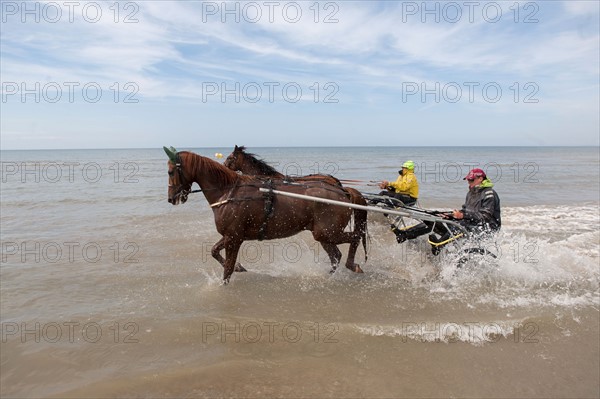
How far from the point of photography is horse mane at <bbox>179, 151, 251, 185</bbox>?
618 centimetres

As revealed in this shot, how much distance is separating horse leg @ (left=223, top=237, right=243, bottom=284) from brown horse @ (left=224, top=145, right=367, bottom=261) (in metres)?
1.43

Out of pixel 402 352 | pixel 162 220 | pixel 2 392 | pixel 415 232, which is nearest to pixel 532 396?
pixel 402 352

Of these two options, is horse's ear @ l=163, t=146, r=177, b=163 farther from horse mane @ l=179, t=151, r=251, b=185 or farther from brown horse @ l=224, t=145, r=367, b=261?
brown horse @ l=224, t=145, r=367, b=261

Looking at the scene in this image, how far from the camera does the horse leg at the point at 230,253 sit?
6340 millimetres

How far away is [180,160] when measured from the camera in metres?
6.10

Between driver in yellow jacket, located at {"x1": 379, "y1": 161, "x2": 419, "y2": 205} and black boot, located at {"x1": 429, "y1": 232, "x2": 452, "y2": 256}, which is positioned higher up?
driver in yellow jacket, located at {"x1": 379, "y1": 161, "x2": 419, "y2": 205}

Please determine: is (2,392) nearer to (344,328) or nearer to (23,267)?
(344,328)

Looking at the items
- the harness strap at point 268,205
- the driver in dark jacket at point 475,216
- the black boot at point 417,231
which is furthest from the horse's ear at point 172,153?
the black boot at point 417,231

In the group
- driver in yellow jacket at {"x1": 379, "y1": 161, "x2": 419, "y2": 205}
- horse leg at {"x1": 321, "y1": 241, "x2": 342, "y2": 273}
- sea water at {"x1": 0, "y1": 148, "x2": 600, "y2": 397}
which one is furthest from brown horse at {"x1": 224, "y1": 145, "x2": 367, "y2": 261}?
driver in yellow jacket at {"x1": 379, "y1": 161, "x2": 419, "y2": 205}

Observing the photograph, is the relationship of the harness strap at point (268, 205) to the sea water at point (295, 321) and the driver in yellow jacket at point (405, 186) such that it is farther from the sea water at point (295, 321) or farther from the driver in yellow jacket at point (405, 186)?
the driver in yellow jacket at point (405, 186)

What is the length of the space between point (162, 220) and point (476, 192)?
32.1 ft

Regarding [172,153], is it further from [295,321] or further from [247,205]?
[295,321]

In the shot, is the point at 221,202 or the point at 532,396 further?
the point at 221,202

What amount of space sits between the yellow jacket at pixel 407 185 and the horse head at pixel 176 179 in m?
4.23
